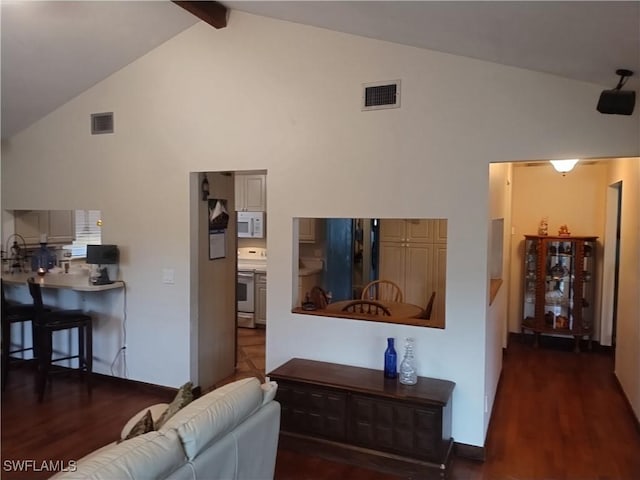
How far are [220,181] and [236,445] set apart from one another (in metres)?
3.03

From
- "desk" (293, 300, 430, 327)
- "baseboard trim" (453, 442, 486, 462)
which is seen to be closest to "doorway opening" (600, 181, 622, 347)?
"desk" (293, 300, 430, 327)

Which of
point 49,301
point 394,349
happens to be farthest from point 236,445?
point 49,301

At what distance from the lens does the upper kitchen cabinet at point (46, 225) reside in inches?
210

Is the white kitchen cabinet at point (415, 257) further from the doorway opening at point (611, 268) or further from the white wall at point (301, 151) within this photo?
the white wall at point (301, 151)

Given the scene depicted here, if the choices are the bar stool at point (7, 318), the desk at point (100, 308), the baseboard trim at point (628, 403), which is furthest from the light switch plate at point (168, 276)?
the baseboard trim at point (628, 403)

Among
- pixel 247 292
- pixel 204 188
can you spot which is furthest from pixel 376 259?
pixel 204 188

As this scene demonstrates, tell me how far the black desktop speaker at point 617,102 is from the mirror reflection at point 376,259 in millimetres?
3056

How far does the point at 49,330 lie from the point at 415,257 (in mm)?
4221

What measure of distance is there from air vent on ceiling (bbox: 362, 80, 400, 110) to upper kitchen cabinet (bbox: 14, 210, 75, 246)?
396cm

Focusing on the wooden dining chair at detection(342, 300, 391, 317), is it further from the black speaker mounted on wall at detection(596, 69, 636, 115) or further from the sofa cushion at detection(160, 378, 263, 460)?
the black speaker mounted on wall at detection(596, 69, 636, 115)

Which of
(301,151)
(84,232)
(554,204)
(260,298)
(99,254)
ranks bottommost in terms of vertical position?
(260,298)

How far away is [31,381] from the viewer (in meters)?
4.77

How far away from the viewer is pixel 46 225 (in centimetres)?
553

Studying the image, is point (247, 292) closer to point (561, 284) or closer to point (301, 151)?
point (301, 151)
